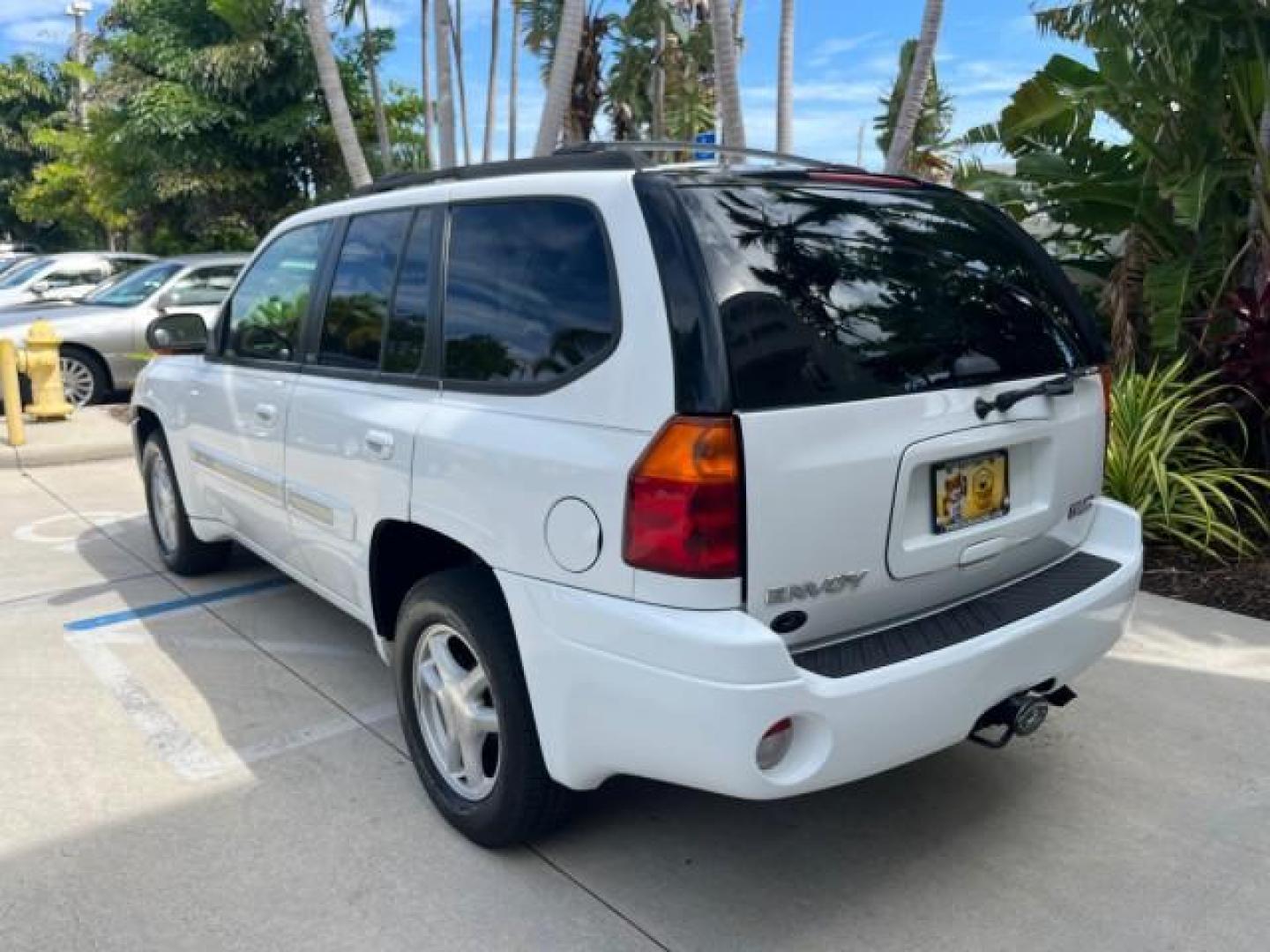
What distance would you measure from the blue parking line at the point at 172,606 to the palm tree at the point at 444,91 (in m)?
6.90

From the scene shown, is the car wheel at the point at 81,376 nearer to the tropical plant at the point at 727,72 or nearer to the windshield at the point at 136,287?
the windshield at the point at 136,287

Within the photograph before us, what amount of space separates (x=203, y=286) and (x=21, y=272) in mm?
6037

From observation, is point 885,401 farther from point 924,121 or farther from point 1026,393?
point 924,121

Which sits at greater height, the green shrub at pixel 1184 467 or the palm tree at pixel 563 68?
the palm tree at pixel 563 68

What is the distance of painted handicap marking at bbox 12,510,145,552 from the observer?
20.4ft

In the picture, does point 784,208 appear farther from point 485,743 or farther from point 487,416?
point 485,743

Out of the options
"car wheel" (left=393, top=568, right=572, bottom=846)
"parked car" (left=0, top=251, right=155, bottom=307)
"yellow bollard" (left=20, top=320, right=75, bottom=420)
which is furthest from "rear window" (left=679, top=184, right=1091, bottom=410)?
"parked car" (left=0, top=251, right=155, bottom=307)

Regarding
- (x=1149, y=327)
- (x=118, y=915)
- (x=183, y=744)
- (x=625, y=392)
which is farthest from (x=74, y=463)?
(x=1149, y=327)

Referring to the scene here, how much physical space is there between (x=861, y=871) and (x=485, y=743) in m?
1.10

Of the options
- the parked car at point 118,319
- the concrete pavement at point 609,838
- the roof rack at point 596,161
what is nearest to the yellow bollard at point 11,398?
the parked car at point 118,319

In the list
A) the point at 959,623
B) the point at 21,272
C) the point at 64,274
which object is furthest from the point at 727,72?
the point at 21,272

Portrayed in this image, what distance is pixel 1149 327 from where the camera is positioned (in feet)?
21.8

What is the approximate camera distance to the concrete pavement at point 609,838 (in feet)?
8.50

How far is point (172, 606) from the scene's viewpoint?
5.01 m
